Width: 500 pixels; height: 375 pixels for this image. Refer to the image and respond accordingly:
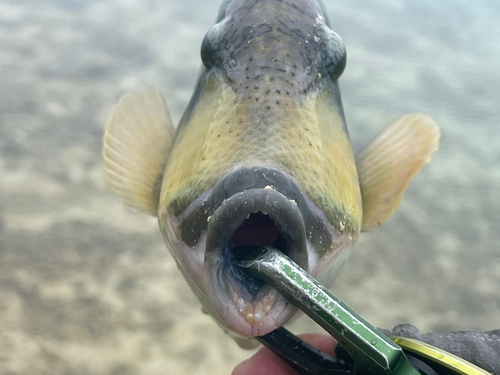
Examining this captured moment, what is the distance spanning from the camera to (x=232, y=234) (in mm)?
787

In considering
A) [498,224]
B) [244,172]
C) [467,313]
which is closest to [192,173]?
[244,172]

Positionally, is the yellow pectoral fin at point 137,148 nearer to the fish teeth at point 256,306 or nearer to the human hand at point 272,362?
the human hand at point 272,362

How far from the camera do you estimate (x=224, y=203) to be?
2.50 feet

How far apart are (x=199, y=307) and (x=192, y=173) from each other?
3.68 ft

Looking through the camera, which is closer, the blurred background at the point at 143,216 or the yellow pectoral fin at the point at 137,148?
the yellow pectoral fin at the point at 137,148

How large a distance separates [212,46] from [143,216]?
1.29m

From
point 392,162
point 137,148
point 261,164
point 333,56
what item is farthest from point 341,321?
point 137,148

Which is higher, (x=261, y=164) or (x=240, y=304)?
(x=261, y=164)

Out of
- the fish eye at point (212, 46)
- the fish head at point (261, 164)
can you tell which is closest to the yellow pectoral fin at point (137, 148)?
the fish head at point (261, 164)

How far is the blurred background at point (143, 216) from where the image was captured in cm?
187

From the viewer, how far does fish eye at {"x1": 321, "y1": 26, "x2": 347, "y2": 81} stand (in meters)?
1.25

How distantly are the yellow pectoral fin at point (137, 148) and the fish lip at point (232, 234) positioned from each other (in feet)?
2.37

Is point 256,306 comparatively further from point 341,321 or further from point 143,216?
point 143,216

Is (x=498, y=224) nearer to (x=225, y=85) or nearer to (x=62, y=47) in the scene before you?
(x=225, y=85)
